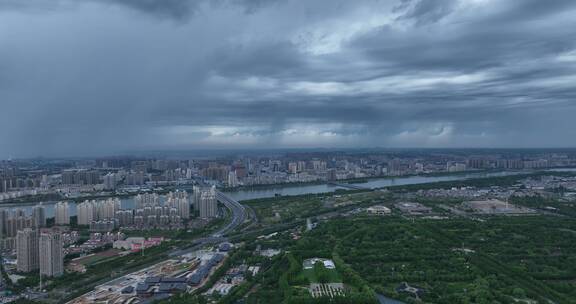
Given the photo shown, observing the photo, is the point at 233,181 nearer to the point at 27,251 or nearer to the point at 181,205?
the point at 181,205

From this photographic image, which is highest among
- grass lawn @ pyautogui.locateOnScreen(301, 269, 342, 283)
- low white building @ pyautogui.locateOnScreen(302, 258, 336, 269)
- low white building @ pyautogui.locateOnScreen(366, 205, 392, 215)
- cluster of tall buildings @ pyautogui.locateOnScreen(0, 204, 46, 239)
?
cluster of tall buildings @ pyautogui.locateOnScreen(0, 204, 46, 239)

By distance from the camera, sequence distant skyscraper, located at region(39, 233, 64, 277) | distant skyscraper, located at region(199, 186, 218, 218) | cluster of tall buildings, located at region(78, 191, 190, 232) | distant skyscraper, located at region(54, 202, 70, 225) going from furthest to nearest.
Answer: distant skyscraper, located at region(199, 186, 218, 218) < distant skyscraper, located at region(54, 202, 70, 225) < cluster of tall buildings, located at region(78, 191, 190, 232) < distant skyscraper, located at region(39, 233, 64, 277)

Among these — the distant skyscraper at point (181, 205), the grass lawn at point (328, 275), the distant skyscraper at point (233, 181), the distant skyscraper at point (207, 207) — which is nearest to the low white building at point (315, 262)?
the grass lawn at point (328, 275)

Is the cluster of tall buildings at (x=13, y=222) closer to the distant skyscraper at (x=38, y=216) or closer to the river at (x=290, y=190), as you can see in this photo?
the distant skyscraper at (x=38, y=216)

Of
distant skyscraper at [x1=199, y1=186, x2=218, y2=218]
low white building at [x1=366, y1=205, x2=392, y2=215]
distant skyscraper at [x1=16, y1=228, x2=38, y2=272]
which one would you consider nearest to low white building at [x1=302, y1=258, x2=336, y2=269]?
distant skyscraper at [x1=16, y1=228, x2=38, y2=272]

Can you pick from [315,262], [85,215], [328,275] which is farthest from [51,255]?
[85,215]

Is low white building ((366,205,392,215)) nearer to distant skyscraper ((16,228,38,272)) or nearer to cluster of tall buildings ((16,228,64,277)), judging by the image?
cluster of tall buildings ((16,228,64,277))
